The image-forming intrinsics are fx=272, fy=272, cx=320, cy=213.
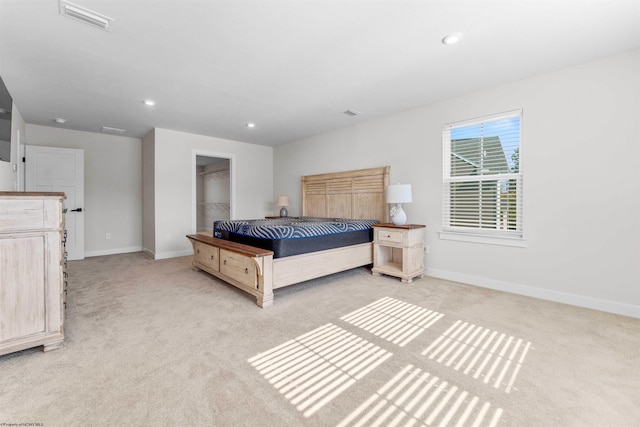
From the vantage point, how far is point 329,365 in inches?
67.6

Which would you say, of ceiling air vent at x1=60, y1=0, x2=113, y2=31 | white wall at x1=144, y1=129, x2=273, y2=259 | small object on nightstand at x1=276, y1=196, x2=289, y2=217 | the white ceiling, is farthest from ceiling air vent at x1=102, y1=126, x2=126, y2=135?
ceiling air vent at x1=60, y1=0, x2=113, y2=31

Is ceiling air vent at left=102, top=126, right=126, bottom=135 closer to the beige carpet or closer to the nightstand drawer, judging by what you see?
the beige carpet

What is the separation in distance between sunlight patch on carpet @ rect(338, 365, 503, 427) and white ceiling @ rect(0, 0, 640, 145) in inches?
95.5

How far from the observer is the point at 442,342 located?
79.0 inches

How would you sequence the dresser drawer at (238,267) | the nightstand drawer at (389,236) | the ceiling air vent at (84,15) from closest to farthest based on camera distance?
the ceiling air vent at (84,15) → the dresser drawer at (238,267) → the nightstand drawer at (389,236)

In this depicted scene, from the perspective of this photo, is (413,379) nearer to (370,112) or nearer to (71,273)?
(370,112)

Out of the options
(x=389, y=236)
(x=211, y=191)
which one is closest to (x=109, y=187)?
(x=211, y=191)

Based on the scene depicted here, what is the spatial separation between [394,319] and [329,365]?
0.91m

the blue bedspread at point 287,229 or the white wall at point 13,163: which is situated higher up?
the white wall at point 13,163

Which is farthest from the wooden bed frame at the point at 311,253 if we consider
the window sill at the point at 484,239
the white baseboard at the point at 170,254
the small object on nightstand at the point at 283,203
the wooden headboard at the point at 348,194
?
the white baseboard at the point at 170,254

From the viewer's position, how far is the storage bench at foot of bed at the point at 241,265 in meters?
2.70

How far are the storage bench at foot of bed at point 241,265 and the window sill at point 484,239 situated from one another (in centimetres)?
239

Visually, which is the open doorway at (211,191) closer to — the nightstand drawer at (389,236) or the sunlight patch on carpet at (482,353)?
the nightstand drawer at (389,236)

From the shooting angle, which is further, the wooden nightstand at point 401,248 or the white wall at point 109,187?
the white wall at point 109,187
